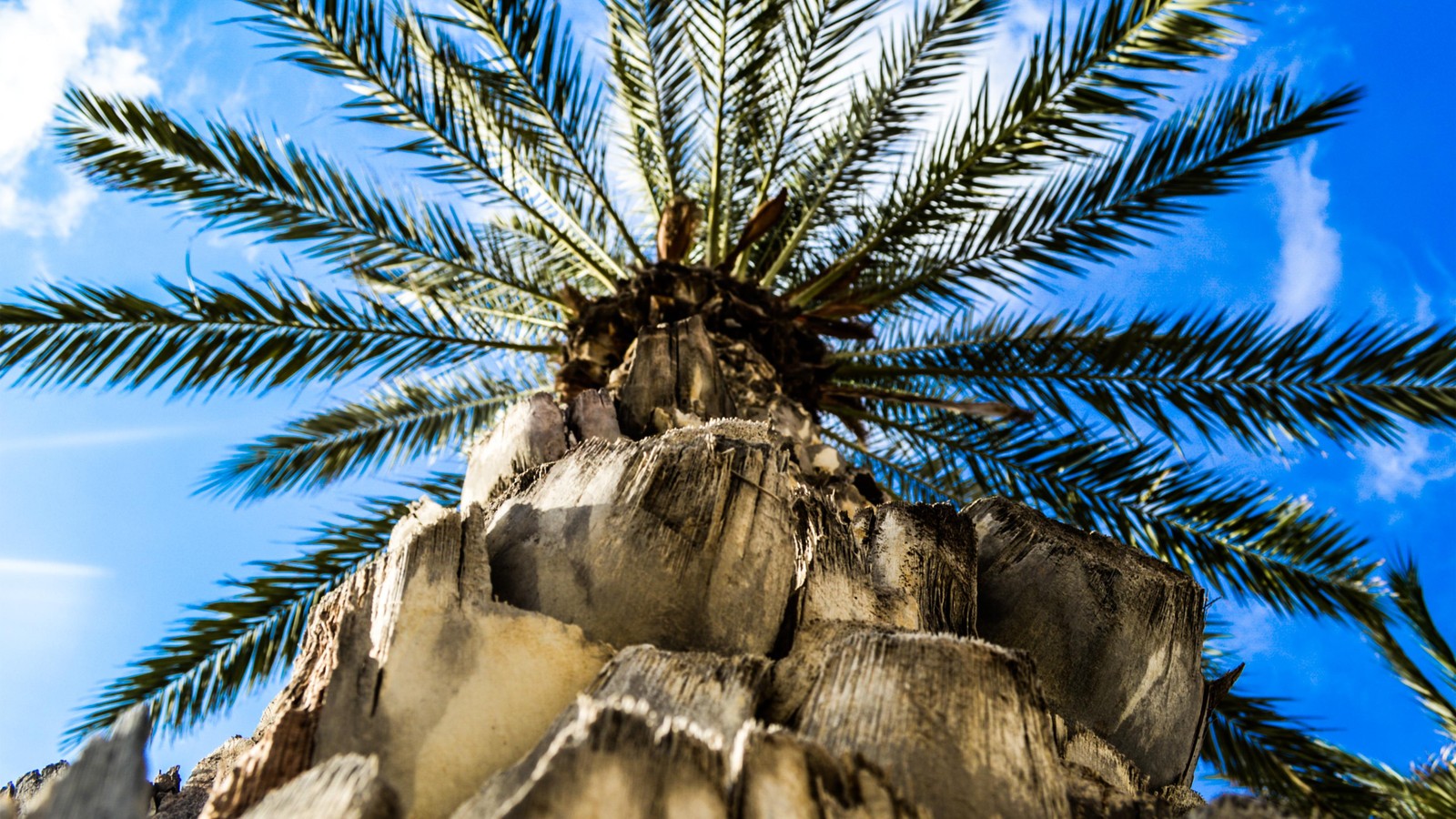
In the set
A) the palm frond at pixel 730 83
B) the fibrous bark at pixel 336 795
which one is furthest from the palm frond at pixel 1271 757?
the fibrous bark at pixel 336 795

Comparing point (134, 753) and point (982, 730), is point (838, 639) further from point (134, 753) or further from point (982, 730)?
point (134, 753)

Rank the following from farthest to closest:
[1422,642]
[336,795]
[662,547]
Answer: [1422,642] → [662,547] → [336,795]

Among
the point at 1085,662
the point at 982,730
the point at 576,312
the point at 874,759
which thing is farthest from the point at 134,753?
the point at 576,312

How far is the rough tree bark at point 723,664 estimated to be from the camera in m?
1.03

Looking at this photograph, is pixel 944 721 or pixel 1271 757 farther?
pixel 1271 757

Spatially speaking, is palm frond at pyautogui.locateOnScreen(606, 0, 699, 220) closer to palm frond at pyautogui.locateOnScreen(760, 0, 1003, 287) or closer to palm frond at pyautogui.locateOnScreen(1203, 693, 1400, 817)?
palm frond at pyautogui.locateOnScreen(760, 0, 1003, 287)

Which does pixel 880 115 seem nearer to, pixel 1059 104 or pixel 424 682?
pixel 1059 104

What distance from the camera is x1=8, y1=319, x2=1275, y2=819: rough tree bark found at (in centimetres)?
103

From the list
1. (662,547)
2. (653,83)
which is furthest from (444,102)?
(662,547)

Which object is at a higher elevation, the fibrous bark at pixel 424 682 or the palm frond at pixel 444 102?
the palm frond at pixel 444 102

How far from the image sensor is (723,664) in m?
1.32

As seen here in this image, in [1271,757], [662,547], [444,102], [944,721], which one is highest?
[444,102]

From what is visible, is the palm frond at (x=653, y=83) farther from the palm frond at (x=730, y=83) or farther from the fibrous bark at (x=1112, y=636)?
the fibrous bark at (x=1112, y=636)

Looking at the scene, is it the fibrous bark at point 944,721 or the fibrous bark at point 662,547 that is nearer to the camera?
the fibrous bark at point 944,721
